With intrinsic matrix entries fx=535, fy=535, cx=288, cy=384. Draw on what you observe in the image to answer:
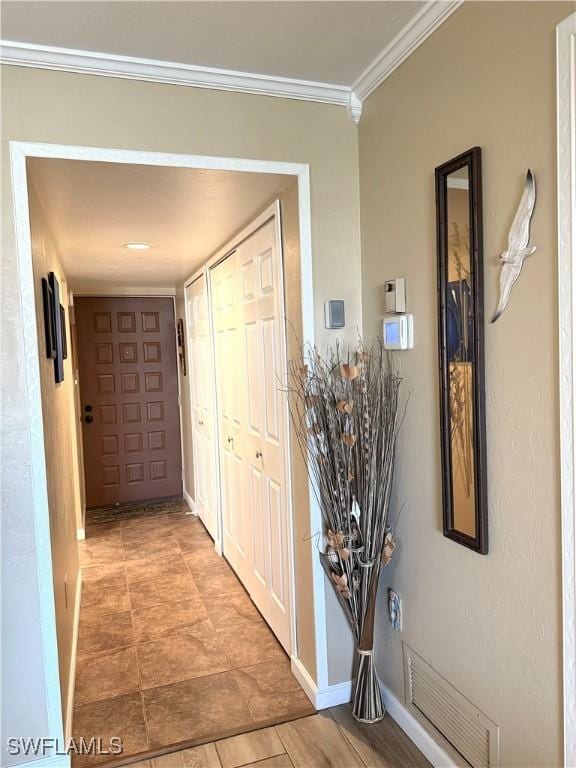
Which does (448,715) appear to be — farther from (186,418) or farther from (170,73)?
(186,418)

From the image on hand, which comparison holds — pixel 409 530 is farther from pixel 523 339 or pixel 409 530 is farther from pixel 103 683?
pixel 103 683

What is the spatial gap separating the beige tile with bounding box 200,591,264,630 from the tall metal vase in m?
0.97

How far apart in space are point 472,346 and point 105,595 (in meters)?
2.83

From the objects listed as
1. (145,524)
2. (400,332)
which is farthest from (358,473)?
(145,524)

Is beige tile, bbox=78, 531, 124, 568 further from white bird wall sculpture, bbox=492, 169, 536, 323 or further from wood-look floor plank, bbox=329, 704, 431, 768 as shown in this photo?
white bird wall sculpture, bbox=492, 169, 536, 323

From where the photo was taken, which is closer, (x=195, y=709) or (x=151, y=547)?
(x=195, y=709)

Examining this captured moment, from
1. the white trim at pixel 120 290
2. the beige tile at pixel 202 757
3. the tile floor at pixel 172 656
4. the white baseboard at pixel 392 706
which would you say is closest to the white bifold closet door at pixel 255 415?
the tile floor at pixel 172 656

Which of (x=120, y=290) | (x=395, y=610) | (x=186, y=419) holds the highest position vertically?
(x=120, y=290)

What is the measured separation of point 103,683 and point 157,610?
0.69 m

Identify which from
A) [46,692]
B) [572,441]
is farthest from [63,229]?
[572,441]

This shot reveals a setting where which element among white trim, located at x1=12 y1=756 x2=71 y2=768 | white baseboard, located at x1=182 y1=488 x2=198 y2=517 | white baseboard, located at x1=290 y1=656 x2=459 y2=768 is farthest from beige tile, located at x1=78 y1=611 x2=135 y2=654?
white baseboard, located at x1=182 y1=488 x2=198 y2=517

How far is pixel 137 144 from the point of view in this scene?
1834 mm

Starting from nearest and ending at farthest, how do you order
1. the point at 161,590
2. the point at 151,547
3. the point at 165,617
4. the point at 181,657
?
the point at 181,657 → the point at 165,617 → the point at 161,590 → the point at 151,547

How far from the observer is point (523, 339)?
134cm
